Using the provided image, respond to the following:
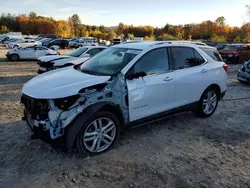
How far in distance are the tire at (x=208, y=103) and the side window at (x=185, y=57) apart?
0.74 m

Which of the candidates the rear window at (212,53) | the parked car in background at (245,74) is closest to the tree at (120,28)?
the parked car in background at (245,74)

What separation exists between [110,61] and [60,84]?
1.24 m

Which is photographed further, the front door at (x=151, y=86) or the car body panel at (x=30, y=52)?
the car body panel at (x=30, y=52)

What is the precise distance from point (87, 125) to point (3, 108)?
3675 millimetres

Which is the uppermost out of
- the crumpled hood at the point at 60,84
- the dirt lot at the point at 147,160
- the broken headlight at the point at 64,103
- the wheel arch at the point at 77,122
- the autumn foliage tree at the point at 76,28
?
the autumn foliage tree at the point at 76,28

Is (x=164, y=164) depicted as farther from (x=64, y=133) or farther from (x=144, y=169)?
(x=64, y=133)

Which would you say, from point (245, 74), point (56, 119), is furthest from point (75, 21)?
point (56, 119)

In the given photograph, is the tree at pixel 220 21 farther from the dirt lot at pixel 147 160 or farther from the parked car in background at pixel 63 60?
the dirt lot at pixel 147 160

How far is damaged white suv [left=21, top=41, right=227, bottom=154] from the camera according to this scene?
11.4 ft

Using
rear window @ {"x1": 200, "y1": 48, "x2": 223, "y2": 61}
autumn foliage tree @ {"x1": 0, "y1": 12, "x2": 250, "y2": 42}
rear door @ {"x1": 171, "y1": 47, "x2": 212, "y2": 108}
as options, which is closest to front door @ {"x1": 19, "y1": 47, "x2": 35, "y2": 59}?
rear window @ {"x1": 200, "y1": 48, "x2": 223, "y2": 61}

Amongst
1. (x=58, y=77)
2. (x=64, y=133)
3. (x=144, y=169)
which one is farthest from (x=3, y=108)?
(x=144, y=169)

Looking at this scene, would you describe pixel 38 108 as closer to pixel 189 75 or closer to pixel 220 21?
pixel 189 75

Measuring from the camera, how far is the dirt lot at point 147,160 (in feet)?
10.5

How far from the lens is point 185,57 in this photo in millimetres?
4957
